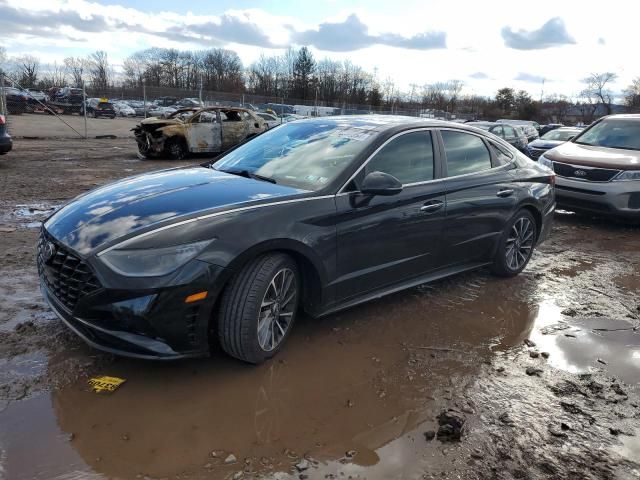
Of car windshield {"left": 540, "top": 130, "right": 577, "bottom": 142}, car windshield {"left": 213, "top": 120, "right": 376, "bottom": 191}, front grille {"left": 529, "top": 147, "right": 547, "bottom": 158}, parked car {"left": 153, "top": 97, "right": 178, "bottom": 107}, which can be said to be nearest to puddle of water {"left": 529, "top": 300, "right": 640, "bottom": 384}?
car windshield {"left": 213, "top": 120, "right": 376, "bottom": 191}

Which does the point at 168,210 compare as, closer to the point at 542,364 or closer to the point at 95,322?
the point at 95,322

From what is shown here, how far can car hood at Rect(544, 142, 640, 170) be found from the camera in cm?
795

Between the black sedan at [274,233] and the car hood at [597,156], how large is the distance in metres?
3.75

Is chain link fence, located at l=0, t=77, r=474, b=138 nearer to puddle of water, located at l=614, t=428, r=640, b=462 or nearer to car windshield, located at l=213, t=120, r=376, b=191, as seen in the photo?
car windshield, located at l=213, t=120, r=376, b=191

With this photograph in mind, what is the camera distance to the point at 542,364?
3.74 metres

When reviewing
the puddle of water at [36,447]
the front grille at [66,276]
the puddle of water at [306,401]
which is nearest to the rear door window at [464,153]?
the puddle of water at [306,401]

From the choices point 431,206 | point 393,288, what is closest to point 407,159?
point 431,206

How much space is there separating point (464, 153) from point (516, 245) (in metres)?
1.29

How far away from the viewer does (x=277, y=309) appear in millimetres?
3408

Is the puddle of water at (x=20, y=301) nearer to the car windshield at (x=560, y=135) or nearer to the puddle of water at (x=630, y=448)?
the puddle of water at (x=630, y=448)

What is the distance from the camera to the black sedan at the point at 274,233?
292cm

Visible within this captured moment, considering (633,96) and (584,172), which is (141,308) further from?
(633,96)

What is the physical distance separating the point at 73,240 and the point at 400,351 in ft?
7.64

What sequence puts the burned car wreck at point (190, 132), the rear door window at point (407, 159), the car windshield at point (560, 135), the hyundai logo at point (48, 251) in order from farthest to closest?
1. the car windshield at point (560, 135)
2. the burned car wreck at point (190, 132)
3. the rear door window at point (407, 159)
4. the hyundai logo at point (48, 251)
